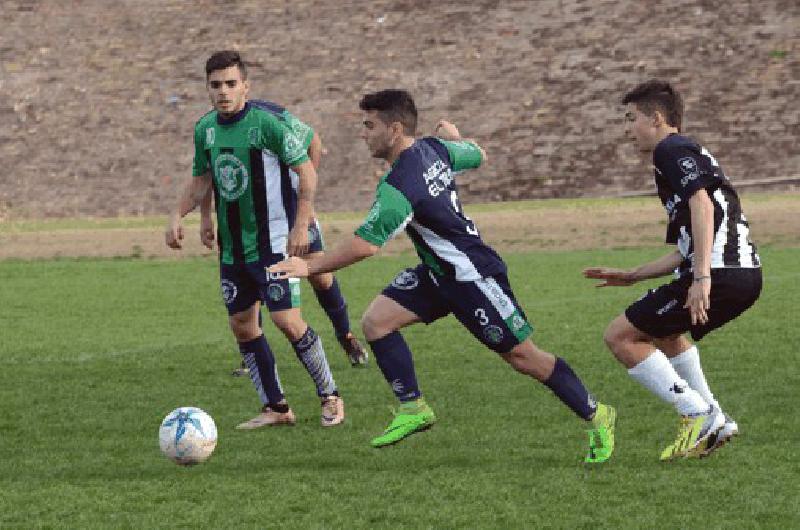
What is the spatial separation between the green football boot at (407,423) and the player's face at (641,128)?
1728mm

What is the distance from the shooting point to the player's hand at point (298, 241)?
8672mm

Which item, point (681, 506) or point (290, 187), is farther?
point (290, 187)

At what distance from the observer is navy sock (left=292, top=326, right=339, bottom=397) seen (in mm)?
9359

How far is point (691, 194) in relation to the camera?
742cm

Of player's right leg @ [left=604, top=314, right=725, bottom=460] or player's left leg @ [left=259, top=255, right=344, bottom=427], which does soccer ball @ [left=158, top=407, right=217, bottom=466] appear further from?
player's right leg @ [left=604, top=314, right=725, bottom=460]

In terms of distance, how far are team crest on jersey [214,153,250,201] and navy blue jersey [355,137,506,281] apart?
1.43 meters

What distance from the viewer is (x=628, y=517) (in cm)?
→ 660

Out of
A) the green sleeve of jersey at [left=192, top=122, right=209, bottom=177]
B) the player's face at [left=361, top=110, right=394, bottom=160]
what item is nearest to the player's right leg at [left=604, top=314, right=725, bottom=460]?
the player's face at [left=361, top=110, right=394, bottom=160]

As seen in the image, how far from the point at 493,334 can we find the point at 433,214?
2.16 feet

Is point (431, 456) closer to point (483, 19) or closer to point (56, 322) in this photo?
point (56, 322)

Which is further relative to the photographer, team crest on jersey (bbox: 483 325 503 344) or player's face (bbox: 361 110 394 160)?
player's face (bbox: 361 110 394 160)

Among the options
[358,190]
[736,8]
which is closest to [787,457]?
[358,190]

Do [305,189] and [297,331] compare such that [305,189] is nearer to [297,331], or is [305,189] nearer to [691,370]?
[297,331]

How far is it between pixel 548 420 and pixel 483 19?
35332 mm
